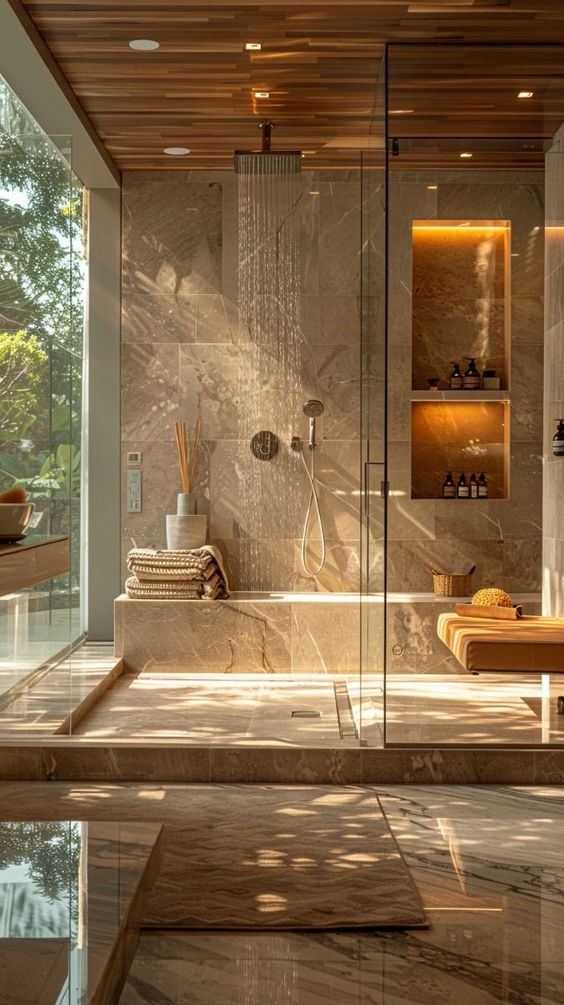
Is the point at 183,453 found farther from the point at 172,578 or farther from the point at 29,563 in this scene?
the point at 29,563

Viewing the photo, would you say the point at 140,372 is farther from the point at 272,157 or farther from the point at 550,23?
the point at 550,23

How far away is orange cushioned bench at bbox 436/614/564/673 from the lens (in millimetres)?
4480

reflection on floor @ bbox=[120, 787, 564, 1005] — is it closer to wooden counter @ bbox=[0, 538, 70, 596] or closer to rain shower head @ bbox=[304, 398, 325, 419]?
wooden counter @ bbox=[0, 538, 70, 596]

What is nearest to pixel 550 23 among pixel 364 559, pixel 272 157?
pixel 272 157

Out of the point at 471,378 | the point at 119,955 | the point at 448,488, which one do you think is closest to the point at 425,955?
the point at 119,955

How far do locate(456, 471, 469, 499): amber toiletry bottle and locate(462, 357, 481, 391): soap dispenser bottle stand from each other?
400 mm

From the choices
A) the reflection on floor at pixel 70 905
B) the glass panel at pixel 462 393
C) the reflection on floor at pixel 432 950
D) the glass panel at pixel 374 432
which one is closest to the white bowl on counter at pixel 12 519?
the reflection on floor at pixel 70 905

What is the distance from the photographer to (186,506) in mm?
6500

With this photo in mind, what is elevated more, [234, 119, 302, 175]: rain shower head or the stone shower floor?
[234, 119, 302, 175]: rain shower head

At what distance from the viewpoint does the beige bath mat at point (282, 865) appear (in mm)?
3029

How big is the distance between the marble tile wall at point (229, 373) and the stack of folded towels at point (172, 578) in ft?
1.85

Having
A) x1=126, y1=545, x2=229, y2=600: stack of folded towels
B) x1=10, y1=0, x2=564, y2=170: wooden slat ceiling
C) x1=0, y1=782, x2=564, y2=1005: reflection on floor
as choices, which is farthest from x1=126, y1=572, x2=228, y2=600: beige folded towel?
x1=10, y1=0, x2=564, y2=170: wooden slat ceiling

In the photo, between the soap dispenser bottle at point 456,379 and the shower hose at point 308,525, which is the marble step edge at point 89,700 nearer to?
the shower hose at point 308,525

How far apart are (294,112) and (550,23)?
1404 millimetres
